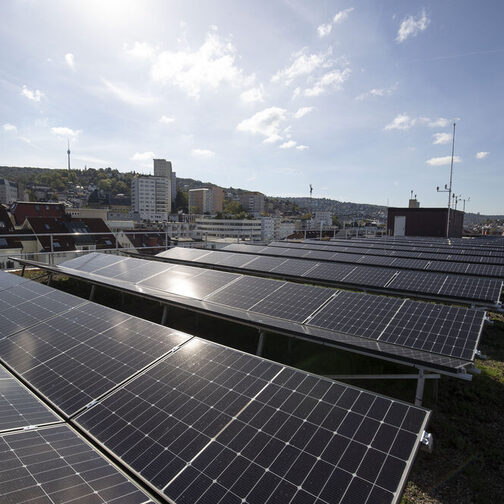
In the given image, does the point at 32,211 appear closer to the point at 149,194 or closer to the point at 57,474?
the point at 57,474

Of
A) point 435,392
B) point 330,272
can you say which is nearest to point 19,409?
point 435,392

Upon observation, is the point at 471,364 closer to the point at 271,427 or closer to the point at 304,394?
the point at 304,394

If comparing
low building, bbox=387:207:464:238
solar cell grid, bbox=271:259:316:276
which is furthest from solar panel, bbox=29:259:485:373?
low building, bbox=387:207:464:238

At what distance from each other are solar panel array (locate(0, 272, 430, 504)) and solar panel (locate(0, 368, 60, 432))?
0.03 meters

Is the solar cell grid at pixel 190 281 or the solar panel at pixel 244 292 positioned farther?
the solar cell grid at pixel 190 281

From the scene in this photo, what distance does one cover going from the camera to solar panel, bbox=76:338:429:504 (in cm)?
254

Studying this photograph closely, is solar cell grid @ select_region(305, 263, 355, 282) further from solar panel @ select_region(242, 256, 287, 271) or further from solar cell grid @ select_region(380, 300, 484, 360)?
solar cell grid @ select_region(380, 300, 484, 360)

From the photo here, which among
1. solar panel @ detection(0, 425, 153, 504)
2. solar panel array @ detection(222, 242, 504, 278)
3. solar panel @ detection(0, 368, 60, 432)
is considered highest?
solar panel array @ detection(222, 242, 504, 278)

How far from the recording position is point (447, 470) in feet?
14.2

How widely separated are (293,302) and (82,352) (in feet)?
14.5

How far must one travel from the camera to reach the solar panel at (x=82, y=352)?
400 cm

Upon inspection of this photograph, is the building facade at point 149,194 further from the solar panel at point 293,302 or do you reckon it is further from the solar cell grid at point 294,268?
the solar panel at point 293,302

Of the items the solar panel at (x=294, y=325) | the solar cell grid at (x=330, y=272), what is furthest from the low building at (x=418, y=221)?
the solar panel at (x=294, y=325)

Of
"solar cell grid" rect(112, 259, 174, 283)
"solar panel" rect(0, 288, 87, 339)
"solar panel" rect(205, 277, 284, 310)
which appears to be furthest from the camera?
"solar cell grid" rect(112, 259, 174, 283)
